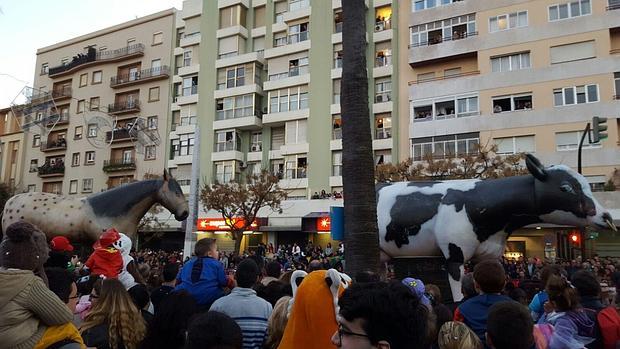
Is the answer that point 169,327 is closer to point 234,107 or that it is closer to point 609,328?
point 609,328

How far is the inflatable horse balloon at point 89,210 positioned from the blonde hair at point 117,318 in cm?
499

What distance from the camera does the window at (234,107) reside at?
4053cm

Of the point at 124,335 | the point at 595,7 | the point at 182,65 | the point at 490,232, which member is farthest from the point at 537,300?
the point at 182,65

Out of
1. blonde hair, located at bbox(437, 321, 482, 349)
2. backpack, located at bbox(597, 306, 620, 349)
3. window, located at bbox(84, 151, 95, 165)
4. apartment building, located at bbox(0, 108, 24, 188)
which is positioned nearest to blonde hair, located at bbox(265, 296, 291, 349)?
blonde hair, located at bbox(437, 321, 482, 349)

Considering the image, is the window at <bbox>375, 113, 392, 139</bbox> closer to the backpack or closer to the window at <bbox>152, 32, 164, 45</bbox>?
the window at <bbox>152, 32, 164, 45</bbox>

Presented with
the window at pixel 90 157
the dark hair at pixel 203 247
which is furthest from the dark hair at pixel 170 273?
the window at pixel 90 157

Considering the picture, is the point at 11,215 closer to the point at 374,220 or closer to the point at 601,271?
the point at 374,220

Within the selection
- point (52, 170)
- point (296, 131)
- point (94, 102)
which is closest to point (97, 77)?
point (94, 102)

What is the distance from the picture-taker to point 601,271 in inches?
539

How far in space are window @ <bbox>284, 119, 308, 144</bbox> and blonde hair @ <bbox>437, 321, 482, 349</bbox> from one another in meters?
34.9

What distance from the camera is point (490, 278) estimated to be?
168 inches

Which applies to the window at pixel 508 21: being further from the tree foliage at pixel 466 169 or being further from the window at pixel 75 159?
the window at pixel 75 159

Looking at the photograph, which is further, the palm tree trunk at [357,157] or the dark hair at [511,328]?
the palm tree trunk at [357,157]

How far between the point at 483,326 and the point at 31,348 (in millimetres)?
3167
